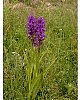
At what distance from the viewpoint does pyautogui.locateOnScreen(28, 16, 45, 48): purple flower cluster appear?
158 centimetres

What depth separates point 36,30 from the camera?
5.20 feet

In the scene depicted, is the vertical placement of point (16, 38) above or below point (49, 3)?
below

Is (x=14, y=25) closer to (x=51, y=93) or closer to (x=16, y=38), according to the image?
(x=16, y=38)

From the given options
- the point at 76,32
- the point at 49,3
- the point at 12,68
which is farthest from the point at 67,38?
the point at 12,68

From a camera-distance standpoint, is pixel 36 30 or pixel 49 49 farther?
pixel 49 49

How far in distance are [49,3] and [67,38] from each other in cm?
18

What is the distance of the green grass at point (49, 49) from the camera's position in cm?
168

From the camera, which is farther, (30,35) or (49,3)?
(49,3)

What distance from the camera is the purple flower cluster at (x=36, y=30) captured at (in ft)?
5.20

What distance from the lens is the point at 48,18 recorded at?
1695mm

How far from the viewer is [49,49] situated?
1698 millimetres

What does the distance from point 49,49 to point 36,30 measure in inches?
5.9

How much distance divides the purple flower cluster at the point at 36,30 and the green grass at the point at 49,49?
0.24ft

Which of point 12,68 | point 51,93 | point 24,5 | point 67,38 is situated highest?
point 24,5
